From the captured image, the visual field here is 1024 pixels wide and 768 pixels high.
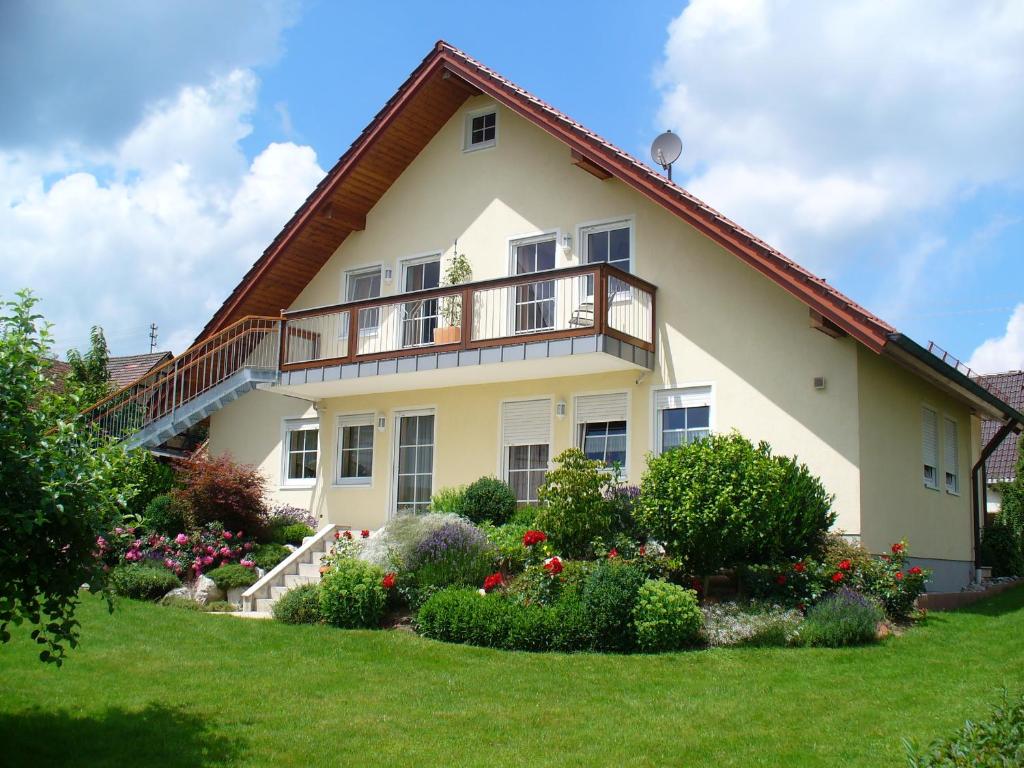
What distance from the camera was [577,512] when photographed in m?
13.3

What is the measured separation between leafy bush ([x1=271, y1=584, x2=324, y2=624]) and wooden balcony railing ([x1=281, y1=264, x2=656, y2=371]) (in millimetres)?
4579

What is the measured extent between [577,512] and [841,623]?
3630mm

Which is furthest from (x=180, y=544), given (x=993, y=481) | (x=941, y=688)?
(x=993, y=481)

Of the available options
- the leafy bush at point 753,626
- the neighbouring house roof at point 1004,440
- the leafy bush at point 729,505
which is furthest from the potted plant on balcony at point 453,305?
the neighbouring house roof at point 1004,440

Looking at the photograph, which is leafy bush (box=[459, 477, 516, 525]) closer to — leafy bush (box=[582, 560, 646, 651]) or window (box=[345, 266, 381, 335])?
leafy bush (box=[582, 560, 646, 651])

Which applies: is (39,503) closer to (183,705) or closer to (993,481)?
(183,705)

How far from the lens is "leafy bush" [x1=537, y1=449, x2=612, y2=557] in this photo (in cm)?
1328

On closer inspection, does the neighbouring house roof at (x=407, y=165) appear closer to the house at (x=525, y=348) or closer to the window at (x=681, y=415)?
the house at (x=525, y=348)

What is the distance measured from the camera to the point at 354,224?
64.2 ft

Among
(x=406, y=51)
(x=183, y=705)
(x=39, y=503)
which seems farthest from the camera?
(x=406, y=51)

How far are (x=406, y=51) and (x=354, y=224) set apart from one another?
340 cm

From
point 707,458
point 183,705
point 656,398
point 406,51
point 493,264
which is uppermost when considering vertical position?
point 406,51

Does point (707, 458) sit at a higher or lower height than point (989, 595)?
higher

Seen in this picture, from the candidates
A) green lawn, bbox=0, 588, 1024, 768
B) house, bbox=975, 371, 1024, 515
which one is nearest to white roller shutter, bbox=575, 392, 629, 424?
green lawn, bbox=0, 588, 1024, 768
